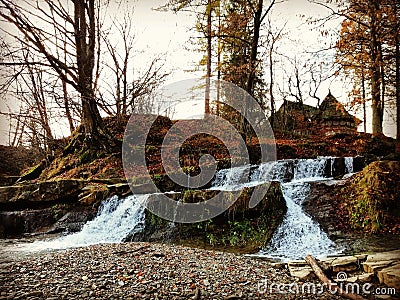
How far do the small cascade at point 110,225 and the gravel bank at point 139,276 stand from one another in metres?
1.23

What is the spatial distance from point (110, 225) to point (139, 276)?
3.26 meters

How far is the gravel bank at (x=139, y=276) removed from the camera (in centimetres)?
267

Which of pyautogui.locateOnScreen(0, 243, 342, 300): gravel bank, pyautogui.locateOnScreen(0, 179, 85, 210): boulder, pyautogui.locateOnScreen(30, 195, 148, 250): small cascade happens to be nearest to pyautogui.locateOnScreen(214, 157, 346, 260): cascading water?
pyautogui.locateOnScreen(0, 243, 342, 300): gravel bank

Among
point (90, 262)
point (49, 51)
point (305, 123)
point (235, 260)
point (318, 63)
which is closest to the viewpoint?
point (90, 262)

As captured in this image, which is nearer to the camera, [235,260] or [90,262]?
[90,262]

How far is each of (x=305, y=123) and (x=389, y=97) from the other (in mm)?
7697

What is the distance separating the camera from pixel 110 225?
612cm

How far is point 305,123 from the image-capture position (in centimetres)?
1603

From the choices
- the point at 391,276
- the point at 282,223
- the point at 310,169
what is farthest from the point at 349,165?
the point at 391,276

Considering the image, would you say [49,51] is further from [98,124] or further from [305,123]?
[305,123]

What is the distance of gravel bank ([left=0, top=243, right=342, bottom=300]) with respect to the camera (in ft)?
8.77

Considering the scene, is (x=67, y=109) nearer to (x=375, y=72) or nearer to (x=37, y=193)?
(x=37, y=193)

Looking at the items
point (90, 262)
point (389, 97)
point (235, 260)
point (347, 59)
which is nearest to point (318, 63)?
point (347, 59)

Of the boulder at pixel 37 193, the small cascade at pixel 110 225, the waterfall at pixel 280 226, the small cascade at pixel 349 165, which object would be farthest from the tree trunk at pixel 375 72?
the boulder at pixel 37 193
